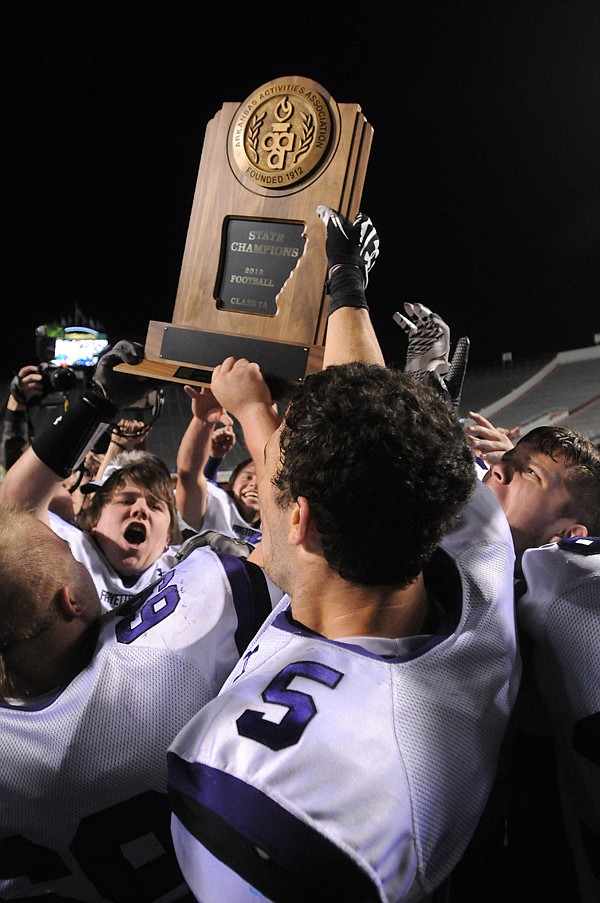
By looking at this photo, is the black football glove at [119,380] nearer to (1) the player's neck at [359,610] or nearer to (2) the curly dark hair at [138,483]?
(2) the curly dark hair at [138,483]

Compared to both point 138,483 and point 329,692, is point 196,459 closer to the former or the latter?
point 138,483

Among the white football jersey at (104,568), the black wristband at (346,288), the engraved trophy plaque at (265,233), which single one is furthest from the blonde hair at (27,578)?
the white football jersey at (104,568)

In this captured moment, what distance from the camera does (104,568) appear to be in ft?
8.50

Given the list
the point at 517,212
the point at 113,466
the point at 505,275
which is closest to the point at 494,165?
the point at 517,212

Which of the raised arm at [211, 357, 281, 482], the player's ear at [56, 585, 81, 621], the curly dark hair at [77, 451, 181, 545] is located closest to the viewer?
the player's ear at [56, 585, 81, 621]

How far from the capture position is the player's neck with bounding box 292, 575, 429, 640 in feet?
2.92

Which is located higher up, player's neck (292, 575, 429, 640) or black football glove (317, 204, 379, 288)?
black football glove (317, 204, 379, 288)

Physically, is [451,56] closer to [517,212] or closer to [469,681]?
[517,212]

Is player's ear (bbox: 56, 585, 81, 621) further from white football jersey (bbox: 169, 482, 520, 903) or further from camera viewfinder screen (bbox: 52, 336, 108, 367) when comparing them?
camera viewfinder screen (bbox: 52, 336, 108, 367)

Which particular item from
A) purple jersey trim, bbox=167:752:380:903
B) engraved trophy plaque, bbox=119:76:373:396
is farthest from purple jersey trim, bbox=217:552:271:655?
engraved trophy plaque, bbox=119:76:373:396

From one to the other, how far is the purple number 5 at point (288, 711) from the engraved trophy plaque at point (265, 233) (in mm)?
952

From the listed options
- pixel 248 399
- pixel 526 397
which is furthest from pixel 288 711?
pixel 526 397

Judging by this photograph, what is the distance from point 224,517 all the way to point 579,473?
7.76 ft

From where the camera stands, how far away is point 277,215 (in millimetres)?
1830
